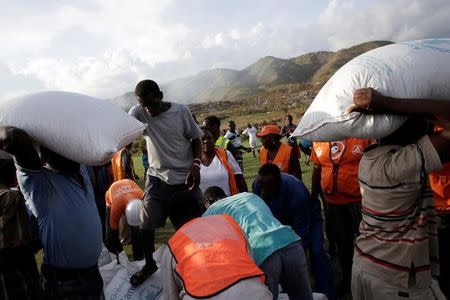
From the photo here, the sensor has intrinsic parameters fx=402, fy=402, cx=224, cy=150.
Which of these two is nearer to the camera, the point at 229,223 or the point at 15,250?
the point at 229,223

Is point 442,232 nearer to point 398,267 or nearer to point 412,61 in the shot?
point 398,267

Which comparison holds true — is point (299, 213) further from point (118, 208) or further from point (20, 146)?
point (20, 146)

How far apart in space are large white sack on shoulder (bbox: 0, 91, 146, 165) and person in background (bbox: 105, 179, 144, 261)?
2446mm

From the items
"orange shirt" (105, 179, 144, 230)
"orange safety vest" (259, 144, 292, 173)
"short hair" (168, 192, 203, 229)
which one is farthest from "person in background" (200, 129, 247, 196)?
"short hair" (168, 192, 203, 229)

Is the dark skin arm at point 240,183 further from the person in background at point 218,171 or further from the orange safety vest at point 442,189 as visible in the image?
the orange safety vest at point 442,189

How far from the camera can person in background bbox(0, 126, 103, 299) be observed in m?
2.17

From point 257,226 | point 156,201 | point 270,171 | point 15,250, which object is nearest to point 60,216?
point 15,250

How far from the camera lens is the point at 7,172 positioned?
2518 mm

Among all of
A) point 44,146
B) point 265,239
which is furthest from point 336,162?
point 44,146

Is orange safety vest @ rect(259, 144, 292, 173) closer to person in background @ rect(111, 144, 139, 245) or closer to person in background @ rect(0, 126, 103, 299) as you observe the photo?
person in background @ rect(111, 144, 139, 245)

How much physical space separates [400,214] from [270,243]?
862 millimetres

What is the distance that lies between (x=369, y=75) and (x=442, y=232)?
1760mm

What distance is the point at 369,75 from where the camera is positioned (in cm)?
196

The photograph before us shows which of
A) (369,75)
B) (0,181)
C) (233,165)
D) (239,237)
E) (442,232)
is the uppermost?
(369,75)
